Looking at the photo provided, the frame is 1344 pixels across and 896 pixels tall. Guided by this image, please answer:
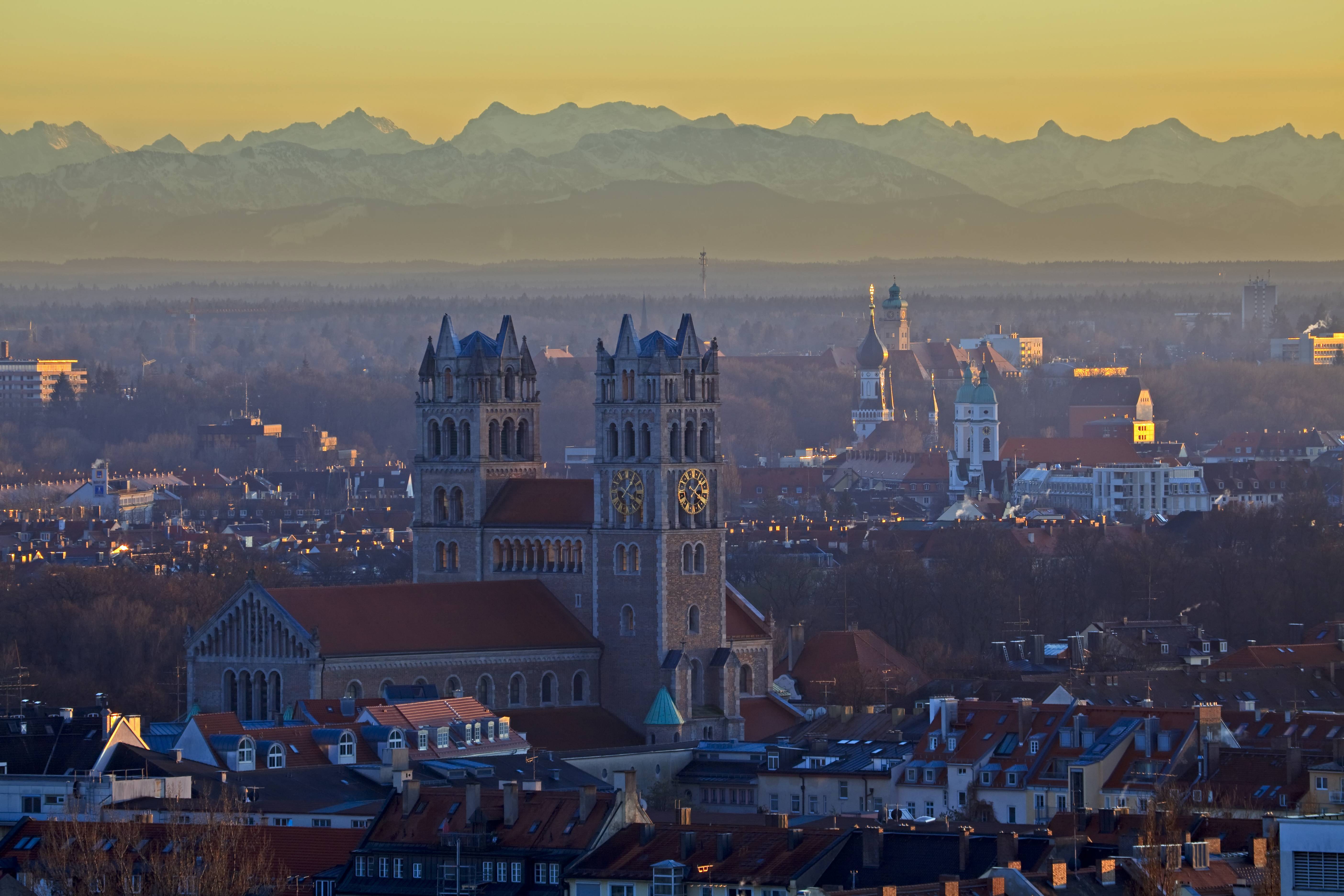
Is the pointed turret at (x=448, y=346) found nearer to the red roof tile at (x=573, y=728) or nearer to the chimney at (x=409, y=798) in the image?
the red roof tile at (x=573, y=728)

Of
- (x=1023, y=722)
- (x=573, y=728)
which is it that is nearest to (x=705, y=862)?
(x=1023, y=722)

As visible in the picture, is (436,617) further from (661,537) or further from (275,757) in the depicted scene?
(275,757)

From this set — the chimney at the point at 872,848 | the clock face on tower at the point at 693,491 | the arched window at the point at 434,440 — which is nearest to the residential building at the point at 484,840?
the chimney at the point at 872,848

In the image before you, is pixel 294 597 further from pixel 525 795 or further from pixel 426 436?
pixel 525 795

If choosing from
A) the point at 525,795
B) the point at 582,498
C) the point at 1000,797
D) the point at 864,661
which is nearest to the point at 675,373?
the point at 582,498

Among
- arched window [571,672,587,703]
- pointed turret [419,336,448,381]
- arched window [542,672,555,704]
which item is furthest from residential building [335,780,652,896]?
pointed turret [419,336,448,381]

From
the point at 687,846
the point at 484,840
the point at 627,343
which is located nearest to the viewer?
the point at 687,846
